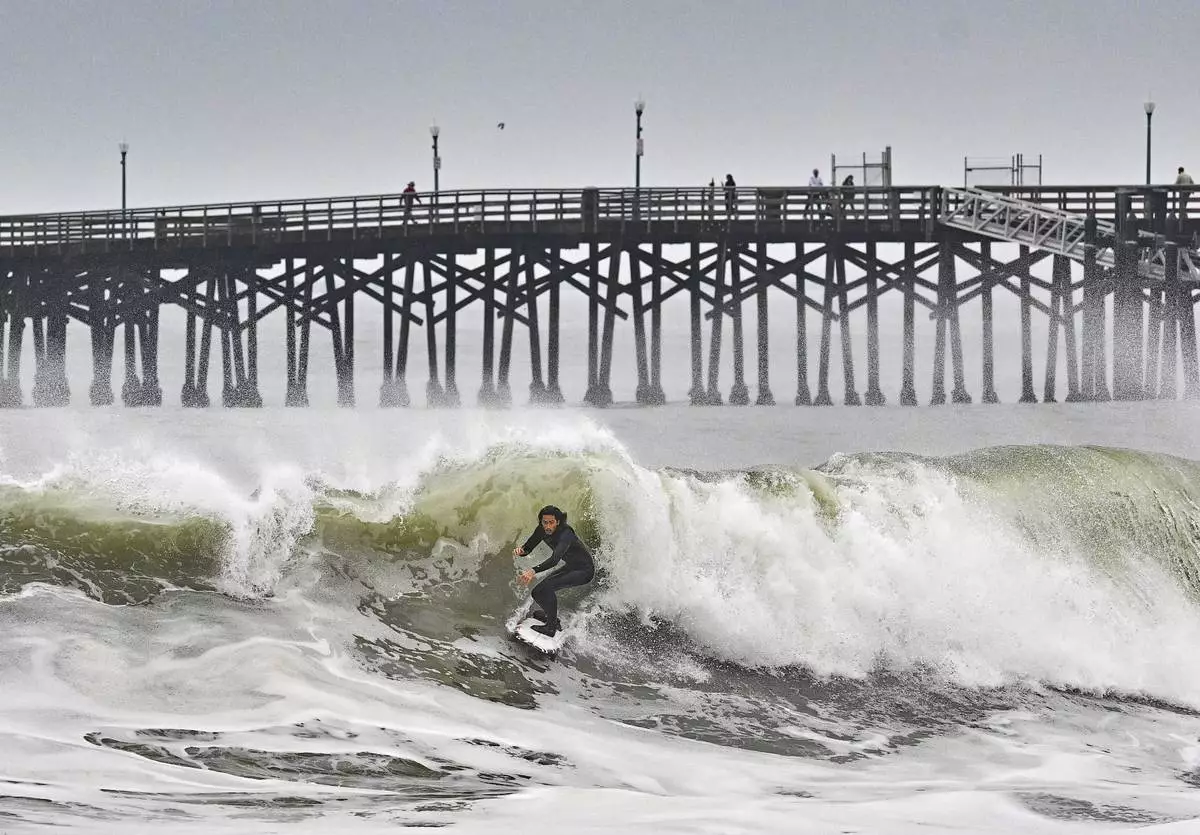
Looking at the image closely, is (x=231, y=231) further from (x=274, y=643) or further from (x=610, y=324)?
(x=274, y=643)

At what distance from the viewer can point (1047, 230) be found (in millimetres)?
27672

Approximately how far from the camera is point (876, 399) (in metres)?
29.9

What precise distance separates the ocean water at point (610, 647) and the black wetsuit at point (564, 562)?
41cm

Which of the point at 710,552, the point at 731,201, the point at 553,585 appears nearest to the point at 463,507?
the point at 710,552

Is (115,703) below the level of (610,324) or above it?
below

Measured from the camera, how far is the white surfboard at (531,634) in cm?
969

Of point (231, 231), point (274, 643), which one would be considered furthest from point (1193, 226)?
point (274, 643)

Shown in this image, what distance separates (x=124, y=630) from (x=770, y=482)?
16.6 ft

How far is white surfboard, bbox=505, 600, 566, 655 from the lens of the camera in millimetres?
9688

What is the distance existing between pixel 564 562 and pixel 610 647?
702 mm

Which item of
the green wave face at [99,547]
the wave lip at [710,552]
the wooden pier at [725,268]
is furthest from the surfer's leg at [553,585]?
the wooden pier at [725,268]

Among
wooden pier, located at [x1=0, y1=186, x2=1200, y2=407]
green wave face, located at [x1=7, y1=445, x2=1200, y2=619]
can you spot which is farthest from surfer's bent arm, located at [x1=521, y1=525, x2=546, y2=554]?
wooden pier, located at [x1=0, y1=186, x2=1200, y2=407]

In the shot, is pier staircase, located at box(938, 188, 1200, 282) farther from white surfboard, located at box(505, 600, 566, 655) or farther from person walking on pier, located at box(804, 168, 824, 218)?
white surfboard, located at box(505, 600, 566, 655)

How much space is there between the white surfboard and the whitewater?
104 millimetres
